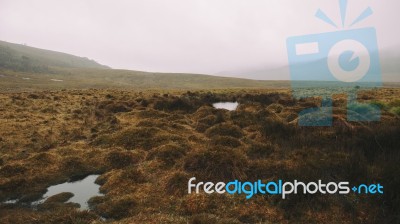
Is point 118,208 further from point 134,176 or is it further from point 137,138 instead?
point 137,138

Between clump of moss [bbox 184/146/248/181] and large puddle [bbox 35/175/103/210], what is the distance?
157 inches

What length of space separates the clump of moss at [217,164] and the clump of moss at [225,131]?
5.34m

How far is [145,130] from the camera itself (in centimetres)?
1897

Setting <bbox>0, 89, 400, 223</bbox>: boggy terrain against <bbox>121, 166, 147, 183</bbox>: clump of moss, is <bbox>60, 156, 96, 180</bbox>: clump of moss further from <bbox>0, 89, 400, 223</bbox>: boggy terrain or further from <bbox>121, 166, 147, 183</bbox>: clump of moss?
<bbox>121, 166, 147, 183</bbox>: clump of moss

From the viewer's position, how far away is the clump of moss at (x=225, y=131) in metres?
18.6

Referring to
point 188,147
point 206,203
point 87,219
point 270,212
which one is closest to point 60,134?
point 188,147

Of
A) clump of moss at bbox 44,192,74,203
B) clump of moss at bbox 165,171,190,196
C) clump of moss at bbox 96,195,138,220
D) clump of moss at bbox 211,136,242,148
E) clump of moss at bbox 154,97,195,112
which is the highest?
clump of moss at bbox 154,97,195,112

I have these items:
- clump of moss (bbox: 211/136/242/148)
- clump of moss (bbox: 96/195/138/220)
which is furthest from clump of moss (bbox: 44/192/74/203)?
clump of moss (bbox: 211/136/242/148)

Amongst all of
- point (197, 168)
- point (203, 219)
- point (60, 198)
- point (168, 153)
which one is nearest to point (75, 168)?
point (60, 198)

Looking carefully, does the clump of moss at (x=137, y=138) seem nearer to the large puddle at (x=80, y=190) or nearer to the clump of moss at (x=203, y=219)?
the large puddle at (x=80, y=190)

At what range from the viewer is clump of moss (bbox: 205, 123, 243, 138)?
18609 mm

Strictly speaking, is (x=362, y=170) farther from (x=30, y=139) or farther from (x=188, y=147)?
(x=30, y=139)

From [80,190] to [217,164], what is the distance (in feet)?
19.0

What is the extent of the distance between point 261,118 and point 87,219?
1568cm
